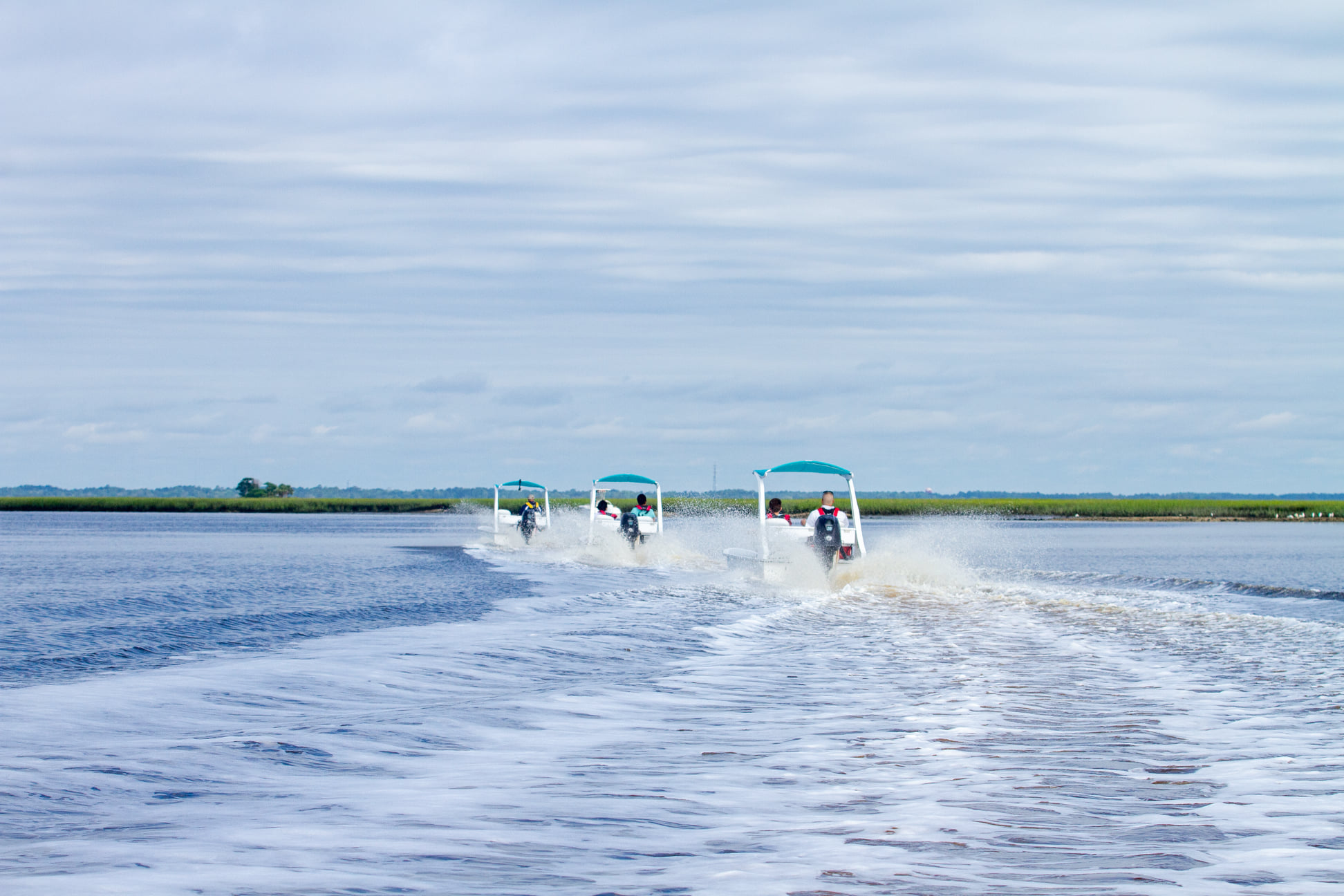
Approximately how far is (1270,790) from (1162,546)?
5233cm

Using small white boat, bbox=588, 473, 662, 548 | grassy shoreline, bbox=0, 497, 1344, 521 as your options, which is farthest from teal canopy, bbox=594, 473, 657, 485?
grassy shoreline, bbox=0, 497, 1344, 521

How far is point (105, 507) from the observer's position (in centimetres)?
13825

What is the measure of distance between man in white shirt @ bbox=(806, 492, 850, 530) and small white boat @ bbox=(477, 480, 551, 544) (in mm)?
20047

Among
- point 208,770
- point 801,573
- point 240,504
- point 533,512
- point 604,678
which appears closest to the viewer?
point 208,770

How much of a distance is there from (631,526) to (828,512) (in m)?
11.7

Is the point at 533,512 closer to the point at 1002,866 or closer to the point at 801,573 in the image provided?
the point at 801,573

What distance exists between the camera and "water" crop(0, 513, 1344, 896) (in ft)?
18.3

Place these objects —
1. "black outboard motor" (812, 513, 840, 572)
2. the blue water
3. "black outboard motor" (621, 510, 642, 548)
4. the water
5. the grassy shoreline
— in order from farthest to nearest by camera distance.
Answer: the grassy shoreline
"black outboard motor" (621, 510, 642, 548)
"black outboard motor" (812, 513, 840, 572)
the blue water
the water

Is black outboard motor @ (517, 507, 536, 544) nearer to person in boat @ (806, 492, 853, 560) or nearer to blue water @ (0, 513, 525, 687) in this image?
blue water @ (0, 513, 525, 687)

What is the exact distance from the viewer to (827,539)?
975 inches

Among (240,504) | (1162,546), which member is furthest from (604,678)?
(240,504)

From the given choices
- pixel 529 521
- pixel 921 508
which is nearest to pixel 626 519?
pixel 529 521

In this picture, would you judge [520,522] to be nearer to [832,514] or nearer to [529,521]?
[529,521]

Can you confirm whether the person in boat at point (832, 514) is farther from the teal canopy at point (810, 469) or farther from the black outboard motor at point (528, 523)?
the black outboard motor at point (528, 523)
